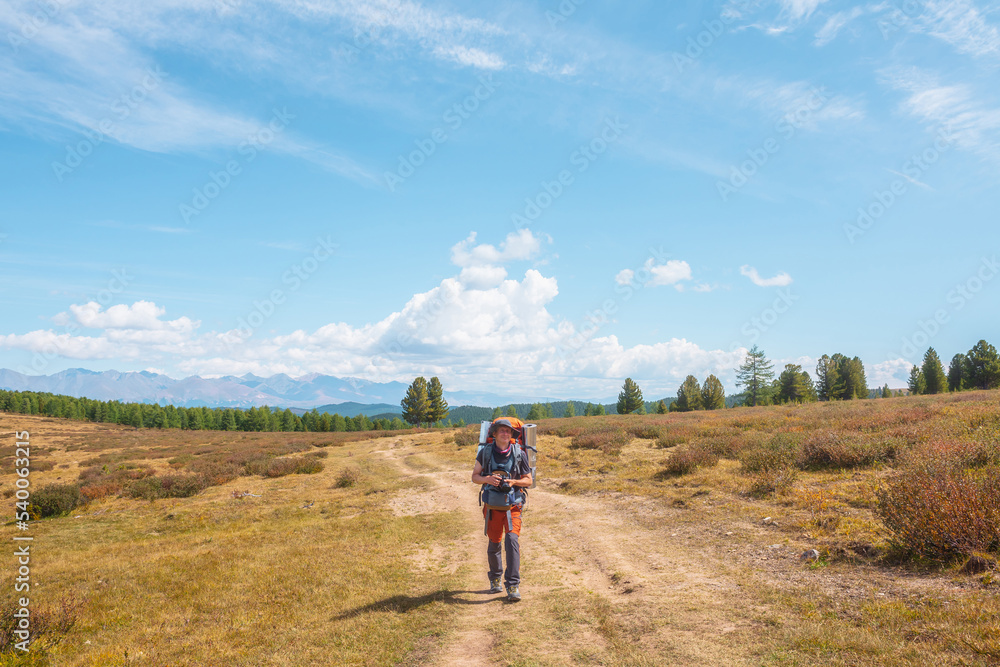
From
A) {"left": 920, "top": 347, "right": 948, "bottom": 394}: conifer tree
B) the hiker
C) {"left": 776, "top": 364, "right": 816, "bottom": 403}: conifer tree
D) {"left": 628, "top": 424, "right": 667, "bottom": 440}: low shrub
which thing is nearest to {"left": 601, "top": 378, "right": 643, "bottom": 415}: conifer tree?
{"left": 776, "top": 364, "right": 816, "bottom": 403}: conifer tree

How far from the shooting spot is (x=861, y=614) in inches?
221

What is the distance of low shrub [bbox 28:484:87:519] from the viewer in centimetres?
1871

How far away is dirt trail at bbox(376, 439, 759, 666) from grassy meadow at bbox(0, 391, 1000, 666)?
79 mm

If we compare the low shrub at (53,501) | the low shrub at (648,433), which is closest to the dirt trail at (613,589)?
the low shrub at (648,433)

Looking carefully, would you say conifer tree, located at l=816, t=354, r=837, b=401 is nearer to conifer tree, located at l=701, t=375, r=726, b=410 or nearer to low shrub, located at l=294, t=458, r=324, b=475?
conifer tree, located at l=701, t=375, r=726, b=410

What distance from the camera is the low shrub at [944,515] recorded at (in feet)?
21.8

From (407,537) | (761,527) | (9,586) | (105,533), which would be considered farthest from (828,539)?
(105,533)

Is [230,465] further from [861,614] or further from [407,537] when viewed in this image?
[861,614]

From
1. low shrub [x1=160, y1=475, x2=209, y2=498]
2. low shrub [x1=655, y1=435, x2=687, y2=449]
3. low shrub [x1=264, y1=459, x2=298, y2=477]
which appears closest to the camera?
low shrub [x1=160, y1=475, x2=209, y2=498]

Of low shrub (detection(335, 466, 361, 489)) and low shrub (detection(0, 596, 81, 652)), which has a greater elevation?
low shrub (detection(0, 596, 81, 652))

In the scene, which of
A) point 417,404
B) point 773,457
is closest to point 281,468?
point 773,457

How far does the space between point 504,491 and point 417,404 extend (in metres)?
72.9

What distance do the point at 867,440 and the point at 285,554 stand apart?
56.1 ft

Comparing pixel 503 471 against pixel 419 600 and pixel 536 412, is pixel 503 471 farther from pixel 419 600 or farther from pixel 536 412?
pixel 536 412
